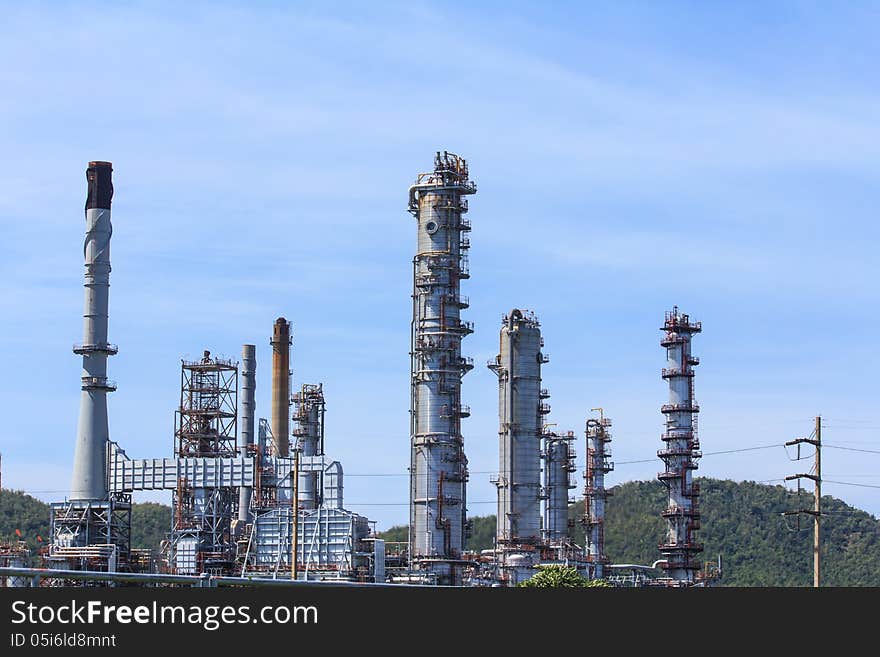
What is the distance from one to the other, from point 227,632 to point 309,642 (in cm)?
178

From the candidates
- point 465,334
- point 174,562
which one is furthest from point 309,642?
point 174,562

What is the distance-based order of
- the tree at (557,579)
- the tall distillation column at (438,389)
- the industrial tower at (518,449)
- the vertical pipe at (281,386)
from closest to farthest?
1. the tree at (557,579)
2. the tall distillation column at (438,389)
3. the industrial tower at (518,449)
4. the vertical pipe at (281,386)

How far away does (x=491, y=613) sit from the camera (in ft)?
109

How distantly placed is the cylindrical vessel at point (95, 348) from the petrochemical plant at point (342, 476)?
0.09 meters

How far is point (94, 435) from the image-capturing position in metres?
104

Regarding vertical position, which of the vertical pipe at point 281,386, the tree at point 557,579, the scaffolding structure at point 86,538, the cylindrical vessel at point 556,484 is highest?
the vertical pipe at point 281,386

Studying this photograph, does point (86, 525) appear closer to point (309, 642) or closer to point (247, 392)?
point (247, 392)

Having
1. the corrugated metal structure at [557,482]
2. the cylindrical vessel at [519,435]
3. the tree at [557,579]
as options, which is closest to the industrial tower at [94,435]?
the cylindrical vessel at [519,435]

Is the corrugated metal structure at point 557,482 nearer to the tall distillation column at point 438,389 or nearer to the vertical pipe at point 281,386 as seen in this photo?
the vertical pipe at point 281,386

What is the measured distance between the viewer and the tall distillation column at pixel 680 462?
112 m

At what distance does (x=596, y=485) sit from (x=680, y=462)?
23668 millimetres

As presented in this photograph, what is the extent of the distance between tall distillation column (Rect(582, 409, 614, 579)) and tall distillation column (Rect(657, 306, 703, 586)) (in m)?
20.2

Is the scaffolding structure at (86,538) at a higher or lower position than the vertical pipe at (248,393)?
lower

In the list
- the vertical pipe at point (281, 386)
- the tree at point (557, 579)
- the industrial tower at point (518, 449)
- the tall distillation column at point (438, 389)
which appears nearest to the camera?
the tree at point (557, 579)
